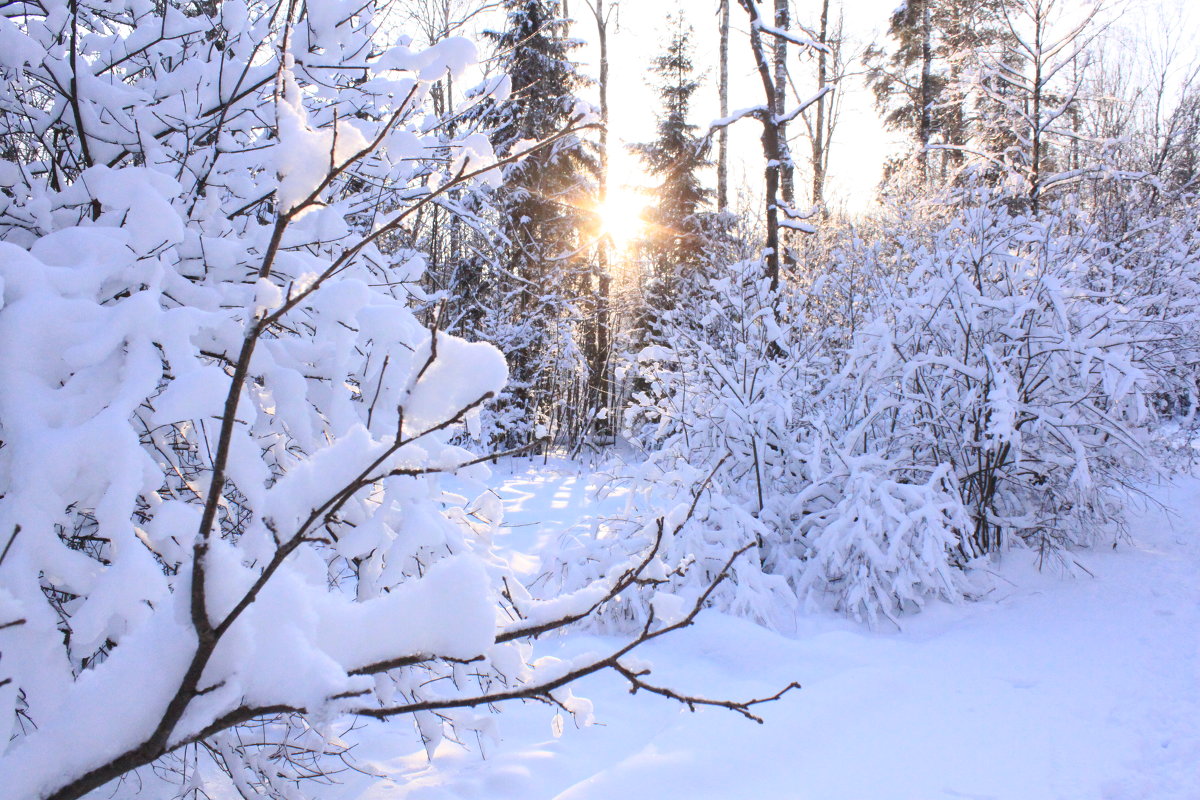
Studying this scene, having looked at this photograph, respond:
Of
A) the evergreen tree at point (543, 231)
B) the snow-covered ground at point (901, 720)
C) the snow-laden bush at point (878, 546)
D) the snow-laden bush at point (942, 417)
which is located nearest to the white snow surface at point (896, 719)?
the snow-covered ground at point (901, 720)

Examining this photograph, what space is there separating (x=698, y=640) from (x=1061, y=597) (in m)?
2.43

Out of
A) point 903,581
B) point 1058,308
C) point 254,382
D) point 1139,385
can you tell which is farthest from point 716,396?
point 254,382

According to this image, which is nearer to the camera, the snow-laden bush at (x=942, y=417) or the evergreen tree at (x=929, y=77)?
the snow-laden bush at (x=942, y=417)

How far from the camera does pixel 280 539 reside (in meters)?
0.73

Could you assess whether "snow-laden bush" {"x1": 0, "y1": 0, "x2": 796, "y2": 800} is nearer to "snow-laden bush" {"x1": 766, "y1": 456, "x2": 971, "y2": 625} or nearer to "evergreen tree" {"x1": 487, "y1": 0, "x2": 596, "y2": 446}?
A: "snow-laden bush" {"x1": 766, "y1": 456, "x2": 971, "y2": 625}

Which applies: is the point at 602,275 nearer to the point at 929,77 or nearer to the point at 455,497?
the point at 929,77

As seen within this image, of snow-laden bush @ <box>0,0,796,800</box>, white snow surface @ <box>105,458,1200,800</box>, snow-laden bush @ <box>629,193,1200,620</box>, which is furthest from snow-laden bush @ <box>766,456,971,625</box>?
snow-laden bush @ <box>0,0,796,800</box>

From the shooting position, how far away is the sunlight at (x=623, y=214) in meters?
15.1

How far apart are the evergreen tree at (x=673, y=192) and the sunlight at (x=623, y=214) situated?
307mm

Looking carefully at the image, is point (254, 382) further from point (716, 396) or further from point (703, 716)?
point (716, 396)

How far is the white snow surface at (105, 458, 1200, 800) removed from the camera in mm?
2238

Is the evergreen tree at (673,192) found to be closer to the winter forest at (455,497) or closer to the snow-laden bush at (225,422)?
the winter forest at (455,497)

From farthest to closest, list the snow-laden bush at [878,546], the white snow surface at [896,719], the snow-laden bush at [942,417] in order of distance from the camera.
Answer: the snow-laden bush at [942,417] < the snow-laden bush at [878,546] < the white snow surface at [896,719]

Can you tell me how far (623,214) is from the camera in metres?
15.9
